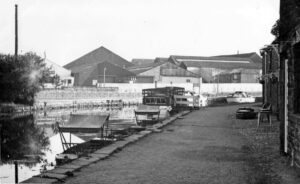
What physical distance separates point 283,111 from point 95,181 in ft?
15.8

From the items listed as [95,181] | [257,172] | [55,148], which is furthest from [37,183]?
[55,148]

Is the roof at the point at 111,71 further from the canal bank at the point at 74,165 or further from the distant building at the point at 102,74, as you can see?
the canal bank at the point at 74,165

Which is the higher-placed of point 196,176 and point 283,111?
point 283,111

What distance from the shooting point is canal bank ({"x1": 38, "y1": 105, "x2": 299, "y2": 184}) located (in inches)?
285

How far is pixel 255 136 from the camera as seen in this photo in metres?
13.9

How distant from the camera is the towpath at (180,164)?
7203mm

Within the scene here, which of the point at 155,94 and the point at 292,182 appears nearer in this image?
the point at 292,182

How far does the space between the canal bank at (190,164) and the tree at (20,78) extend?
76.9 ft

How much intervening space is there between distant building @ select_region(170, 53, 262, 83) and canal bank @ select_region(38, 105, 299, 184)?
5874 cm

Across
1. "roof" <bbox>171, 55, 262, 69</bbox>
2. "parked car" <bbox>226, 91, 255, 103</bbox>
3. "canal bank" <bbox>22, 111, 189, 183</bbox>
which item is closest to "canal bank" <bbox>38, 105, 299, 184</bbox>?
"canal bank" <bbox>22, 111, 189, 183</bbox>

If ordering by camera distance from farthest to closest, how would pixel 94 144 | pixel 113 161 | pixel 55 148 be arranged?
pixel 55 148 → pixel 94 144 → pixel 113 161

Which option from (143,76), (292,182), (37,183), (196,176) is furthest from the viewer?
(143,76)

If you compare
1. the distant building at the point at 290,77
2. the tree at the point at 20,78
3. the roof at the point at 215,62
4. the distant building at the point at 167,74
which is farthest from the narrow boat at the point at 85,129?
the roof at the point at 215,62

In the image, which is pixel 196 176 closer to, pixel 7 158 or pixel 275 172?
pixel 275 172
